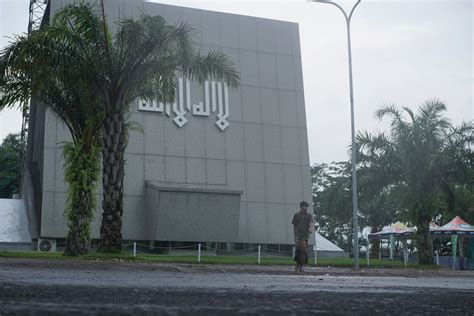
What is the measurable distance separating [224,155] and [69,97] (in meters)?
22.0

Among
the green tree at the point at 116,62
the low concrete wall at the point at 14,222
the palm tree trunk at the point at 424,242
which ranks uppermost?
the green tree at the point at 116,62

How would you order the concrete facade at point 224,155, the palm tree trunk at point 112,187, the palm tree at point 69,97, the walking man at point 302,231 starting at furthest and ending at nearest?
the concrete facade at point 224,155 → the palm tree trunk at point 112,187 → the palm tree at point 69,97 → the walking man at point 302,231

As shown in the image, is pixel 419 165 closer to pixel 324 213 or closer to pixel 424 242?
pixel 424 242

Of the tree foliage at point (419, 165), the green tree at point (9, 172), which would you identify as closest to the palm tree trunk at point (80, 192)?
the tree foliage at point (419, 165)

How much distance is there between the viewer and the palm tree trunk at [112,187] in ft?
62.4

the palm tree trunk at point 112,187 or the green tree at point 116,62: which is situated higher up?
the green tree at point 116,62

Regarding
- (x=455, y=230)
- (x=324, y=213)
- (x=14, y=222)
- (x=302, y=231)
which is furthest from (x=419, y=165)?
(x=324, y=213)

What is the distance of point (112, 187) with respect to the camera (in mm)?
19109

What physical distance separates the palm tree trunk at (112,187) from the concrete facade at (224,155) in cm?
1741

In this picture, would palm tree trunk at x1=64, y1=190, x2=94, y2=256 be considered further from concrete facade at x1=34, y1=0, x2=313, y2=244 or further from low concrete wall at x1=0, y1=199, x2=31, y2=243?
low concrete wall at x1=0, y1=199, x2=31, y2=243

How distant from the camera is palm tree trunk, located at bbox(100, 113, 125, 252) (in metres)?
19.0

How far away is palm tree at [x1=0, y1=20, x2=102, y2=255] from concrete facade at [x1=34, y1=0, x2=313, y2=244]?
16.6m

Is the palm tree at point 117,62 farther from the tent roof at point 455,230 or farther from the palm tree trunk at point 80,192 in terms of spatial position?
the tent roof at point 455,230

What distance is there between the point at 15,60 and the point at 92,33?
7.37 feet
